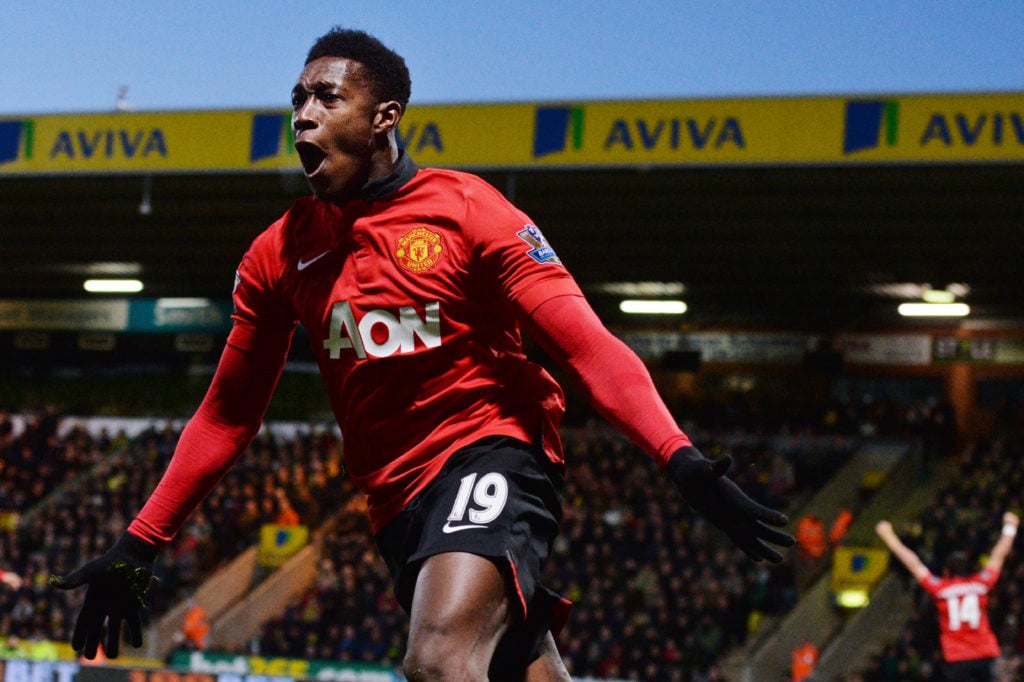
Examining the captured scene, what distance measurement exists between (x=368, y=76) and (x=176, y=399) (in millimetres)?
24631

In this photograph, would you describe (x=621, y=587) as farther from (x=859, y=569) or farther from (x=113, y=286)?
(x=113, y=286)

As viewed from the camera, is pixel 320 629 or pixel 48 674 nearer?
pixel 48 674

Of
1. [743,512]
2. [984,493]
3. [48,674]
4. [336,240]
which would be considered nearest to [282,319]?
[336,240]

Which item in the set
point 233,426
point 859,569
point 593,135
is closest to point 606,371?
point 233,426

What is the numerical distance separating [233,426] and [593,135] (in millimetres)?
13455

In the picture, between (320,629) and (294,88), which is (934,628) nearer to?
(320,629)

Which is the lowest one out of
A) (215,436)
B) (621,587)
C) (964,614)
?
(621,587)

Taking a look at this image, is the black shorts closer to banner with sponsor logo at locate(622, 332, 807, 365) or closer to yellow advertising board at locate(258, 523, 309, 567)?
yellow advertising board at locate(258, 523, 309, 567)

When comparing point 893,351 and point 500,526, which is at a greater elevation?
point 893,351

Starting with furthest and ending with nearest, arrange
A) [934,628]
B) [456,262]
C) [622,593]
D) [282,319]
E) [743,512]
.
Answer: [622,593]
[934,628]
[282,319]
[456,262]
[743,512]

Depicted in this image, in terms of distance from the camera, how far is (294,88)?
11.5 feet

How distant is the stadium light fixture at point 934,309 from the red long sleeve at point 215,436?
2278cm

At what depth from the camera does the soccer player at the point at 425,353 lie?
A: 315cm

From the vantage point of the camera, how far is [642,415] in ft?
9.84
